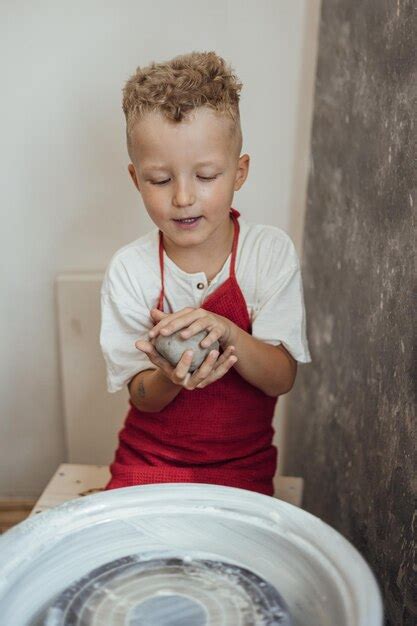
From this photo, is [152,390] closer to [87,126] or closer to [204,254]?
[204,254]

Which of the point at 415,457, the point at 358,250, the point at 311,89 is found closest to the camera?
the point at 415,457

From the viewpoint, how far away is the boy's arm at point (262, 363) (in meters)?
1.13

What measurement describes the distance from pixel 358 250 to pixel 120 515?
0.65m

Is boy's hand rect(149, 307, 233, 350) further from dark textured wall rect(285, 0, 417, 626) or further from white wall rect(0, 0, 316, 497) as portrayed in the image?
white wall rect(0, 0, 316, 497)

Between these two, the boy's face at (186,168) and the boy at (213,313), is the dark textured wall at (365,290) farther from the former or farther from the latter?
the boy's face at (186,168)

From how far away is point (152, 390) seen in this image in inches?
46.5

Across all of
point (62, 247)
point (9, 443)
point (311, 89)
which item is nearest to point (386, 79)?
point (311, 89)

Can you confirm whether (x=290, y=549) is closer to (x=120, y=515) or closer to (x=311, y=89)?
(x=120, y=515)

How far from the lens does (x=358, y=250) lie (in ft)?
4.41

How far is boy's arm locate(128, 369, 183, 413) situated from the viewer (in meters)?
1.17

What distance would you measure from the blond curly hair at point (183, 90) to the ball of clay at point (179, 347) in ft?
0.93

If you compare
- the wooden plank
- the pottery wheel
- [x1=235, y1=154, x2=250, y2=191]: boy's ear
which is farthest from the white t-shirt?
the pottery wheel

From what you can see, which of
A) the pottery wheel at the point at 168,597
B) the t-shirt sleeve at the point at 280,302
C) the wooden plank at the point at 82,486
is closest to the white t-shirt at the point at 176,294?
the t-shirt sleeve at the point at 280,302

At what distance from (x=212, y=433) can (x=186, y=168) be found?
420mm
